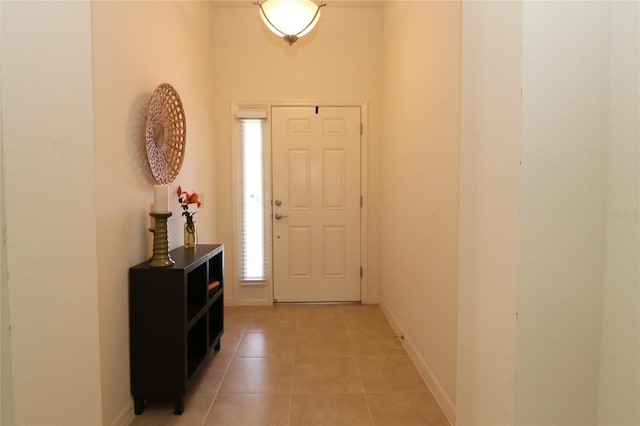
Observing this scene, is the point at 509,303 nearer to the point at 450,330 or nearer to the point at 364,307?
the point at 450,330

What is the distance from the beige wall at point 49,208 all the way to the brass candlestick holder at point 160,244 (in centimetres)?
80

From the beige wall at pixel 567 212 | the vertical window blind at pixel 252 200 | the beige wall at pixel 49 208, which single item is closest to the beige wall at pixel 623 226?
the beige wall at pixel 567 212

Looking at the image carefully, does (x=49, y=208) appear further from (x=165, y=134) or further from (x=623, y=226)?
(x=623, y=226)

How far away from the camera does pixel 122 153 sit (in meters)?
1.87

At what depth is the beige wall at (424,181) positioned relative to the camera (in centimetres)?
196

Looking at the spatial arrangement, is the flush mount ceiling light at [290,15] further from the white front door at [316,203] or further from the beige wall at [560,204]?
the beige wall at [560,204]

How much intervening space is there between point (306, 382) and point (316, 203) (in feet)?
6.53

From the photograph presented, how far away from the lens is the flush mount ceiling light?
2.22 metres

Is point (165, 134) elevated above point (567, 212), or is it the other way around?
point (165, 134)

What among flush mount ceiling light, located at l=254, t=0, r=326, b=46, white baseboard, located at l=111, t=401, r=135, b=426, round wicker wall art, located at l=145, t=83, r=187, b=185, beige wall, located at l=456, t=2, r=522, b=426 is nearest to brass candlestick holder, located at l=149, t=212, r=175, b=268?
round wicker wall art, located at l=145, t=83, r=187, b=185

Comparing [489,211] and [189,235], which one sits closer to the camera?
[489,211]

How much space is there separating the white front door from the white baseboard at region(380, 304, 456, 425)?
39.8 inches

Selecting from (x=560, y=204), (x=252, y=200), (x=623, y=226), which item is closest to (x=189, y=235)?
(x=252, y=200)

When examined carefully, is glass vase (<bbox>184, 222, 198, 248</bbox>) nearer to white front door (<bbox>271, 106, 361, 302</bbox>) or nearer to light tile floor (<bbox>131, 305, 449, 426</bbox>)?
light tile floor (<bbox>131, 305, 449, 426</bbox>)
